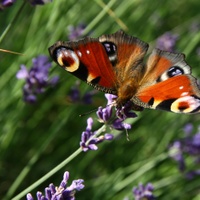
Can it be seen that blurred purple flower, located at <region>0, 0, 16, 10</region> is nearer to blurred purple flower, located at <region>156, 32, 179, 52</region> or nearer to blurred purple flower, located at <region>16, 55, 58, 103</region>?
blurred purple flower, located at <region>16, 55, 58, 103</region>

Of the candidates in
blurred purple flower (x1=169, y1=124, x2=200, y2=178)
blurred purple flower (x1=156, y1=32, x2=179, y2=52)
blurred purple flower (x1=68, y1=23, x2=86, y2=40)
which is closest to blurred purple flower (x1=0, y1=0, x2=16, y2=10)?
blurred purple flower (x1=68, y1=23, x2=86, y2=40)

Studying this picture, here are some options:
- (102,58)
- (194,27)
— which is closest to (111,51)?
(102,58)

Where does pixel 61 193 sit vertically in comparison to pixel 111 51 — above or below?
below

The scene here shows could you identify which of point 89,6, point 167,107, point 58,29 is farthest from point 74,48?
point 89,6

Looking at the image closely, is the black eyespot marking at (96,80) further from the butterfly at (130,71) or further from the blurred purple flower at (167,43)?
the blurred purple flower at (167,43)

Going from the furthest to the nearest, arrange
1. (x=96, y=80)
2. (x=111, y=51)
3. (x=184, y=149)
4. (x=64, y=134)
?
1. (x=64, y=134)
2. (x=184, y=149)
3. (x=111, y=51)
4. (x=96, y=80)

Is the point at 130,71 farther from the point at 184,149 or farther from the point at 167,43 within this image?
the point at 167,43

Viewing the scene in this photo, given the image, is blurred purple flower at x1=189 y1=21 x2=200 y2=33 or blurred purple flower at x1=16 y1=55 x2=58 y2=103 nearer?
blurred purple flower at x1=16 y1=55 x2=58 y2=103

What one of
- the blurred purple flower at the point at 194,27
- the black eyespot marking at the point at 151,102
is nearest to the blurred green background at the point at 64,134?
the blurred purple flower at the point at 194,27
